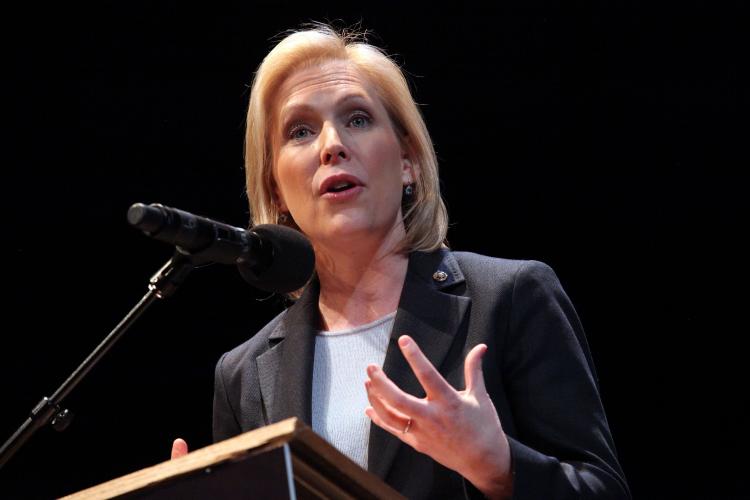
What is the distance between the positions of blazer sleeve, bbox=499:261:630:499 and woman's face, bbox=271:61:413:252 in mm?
378

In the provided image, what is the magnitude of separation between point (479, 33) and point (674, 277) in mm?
1047

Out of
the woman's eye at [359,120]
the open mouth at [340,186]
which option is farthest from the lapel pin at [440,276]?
the woman's eye at [359,120]

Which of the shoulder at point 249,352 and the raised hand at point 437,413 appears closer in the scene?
the raised hand at point 437,413

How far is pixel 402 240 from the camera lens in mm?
2277

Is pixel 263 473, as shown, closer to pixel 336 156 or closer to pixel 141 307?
pixel 141 307

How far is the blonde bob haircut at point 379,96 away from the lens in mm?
2342

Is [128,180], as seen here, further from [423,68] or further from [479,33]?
[479,33]

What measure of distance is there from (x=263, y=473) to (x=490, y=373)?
0.90 metres

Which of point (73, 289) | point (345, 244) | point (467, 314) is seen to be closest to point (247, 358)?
point (345, 244)

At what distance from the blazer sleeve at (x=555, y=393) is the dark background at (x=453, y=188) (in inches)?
49.8

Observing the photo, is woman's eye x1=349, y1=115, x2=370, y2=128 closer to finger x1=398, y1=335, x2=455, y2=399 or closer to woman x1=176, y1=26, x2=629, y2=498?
woman x1=176, y1=26, x2=629, y2=498

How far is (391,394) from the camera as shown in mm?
1293

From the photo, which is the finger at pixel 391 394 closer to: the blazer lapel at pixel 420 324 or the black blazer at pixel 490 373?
the black blazer at pixel 490 373

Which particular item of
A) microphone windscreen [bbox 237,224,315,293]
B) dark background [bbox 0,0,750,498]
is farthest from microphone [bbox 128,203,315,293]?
dark background [bbox 0,0,750,498]
